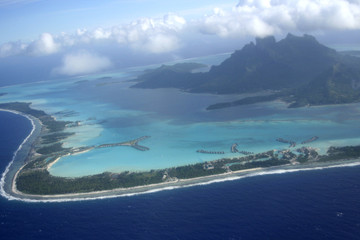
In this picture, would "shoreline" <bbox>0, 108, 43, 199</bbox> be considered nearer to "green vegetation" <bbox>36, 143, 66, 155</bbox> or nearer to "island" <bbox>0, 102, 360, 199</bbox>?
"island" <bbox>0, 102, 360, 199</bbox>

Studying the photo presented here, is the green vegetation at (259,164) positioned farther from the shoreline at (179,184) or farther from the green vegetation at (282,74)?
the green vegetation at (282,74)

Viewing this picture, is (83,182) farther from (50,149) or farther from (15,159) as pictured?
(15,159)

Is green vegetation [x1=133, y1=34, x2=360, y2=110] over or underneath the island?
over

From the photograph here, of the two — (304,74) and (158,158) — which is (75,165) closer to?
(158,158)

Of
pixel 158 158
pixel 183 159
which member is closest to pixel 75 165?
pixel 158 158

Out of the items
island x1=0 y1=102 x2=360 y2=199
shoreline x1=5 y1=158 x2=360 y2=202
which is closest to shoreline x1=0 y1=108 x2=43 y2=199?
island x1=0 y1=102 x2=360 y2=199

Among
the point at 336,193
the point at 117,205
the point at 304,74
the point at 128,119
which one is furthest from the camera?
the point at 304,74
